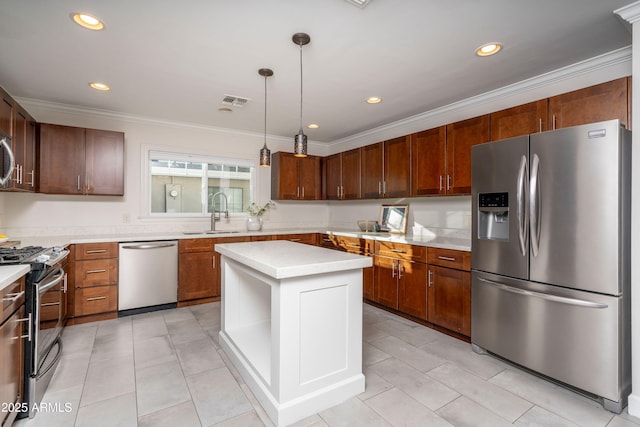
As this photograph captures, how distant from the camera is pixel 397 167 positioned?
3.95 meters

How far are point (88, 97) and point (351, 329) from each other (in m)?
3.69

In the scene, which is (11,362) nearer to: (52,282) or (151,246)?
(52,282)

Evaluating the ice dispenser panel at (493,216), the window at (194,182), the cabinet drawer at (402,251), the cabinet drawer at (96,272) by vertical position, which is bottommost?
the cabinet drawer at (96,272)

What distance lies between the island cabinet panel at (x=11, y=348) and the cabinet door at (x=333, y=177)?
393cm

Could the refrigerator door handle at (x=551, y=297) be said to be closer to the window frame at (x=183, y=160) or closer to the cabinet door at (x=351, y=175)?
the cabinet door at (x=351, y=175)

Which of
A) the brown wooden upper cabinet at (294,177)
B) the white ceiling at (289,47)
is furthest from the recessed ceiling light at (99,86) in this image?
the brown wooden upper cabinet at (294,177)

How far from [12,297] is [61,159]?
2369mm

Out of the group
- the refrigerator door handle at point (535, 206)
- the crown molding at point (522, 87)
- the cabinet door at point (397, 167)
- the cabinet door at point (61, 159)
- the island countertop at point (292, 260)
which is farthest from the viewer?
the cabinet door at point (397, 167)

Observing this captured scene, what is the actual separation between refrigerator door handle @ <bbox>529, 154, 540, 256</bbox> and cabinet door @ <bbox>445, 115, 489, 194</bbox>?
A: 772 millimetres

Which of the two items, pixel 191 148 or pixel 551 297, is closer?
pixel 551 297

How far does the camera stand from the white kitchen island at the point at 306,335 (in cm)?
183

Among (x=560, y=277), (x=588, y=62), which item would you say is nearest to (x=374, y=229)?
(x=560, y=277)

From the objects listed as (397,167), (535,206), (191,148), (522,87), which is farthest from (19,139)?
(522,87)

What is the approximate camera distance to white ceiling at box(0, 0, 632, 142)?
193 cm
